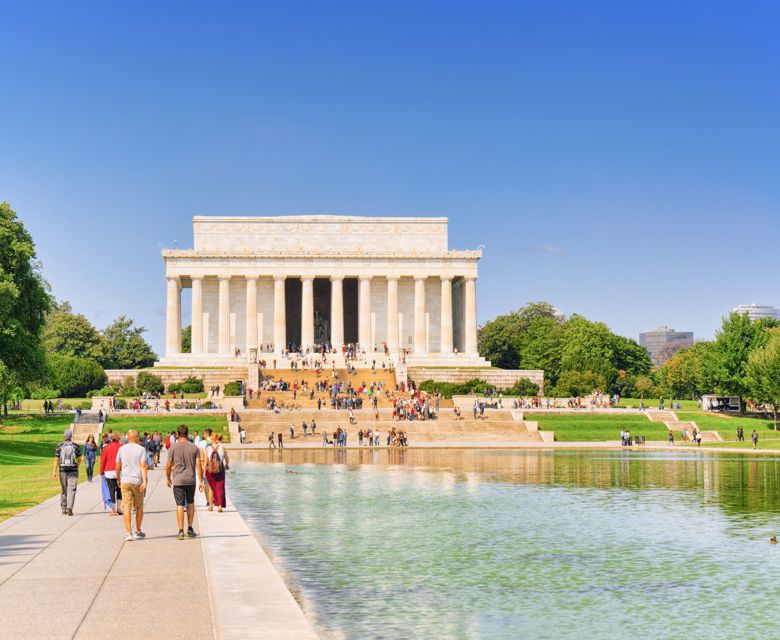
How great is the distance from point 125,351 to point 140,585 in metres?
132

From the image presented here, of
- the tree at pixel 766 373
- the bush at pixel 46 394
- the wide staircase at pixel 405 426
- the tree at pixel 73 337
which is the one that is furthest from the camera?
the tree at pixel 73 337

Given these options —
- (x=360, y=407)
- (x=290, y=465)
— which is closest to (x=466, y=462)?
(x=290, y=465)

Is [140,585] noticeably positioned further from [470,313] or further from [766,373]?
[470,313]

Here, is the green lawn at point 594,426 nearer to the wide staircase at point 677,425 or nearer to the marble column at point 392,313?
the wide staircase at point 677,425

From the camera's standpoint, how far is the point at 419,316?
11619 centimetres

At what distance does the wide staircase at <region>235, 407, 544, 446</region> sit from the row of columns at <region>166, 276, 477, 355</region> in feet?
120

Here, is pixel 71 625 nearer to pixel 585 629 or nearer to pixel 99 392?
pixel 585 629

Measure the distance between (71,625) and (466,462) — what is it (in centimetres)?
3819

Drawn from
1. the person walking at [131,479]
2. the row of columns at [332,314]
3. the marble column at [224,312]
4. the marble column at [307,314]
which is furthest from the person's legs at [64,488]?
the marble column at [224,312]

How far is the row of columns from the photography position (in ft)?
375

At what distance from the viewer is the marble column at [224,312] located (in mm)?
114500

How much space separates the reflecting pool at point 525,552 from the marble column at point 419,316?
74.8 metres

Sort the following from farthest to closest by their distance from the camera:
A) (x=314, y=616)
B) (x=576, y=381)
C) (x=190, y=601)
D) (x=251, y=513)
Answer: (x=576, y=381) → (x=251, y=513) → (x=314, y=616) → (x=190, y=601)

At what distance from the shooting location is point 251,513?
28.1 meters
